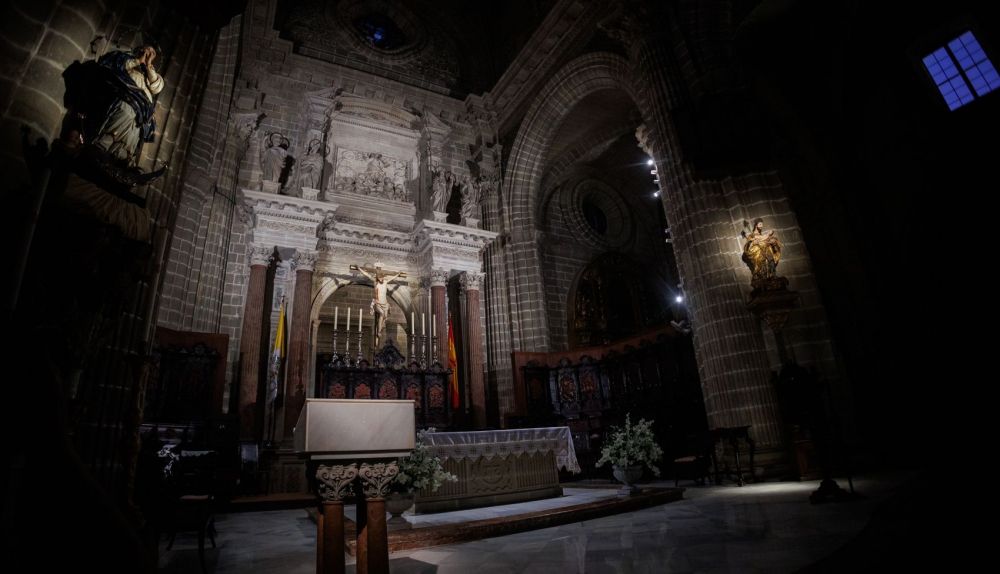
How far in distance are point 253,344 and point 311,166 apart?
4605 mm

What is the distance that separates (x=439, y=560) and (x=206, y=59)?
19.7 ft

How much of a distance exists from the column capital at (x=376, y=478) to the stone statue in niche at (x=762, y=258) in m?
6.66

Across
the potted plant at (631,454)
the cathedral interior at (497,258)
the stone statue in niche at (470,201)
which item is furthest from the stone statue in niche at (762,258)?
the stone statue in niche at (470,201)

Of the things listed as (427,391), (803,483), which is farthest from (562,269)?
(803,483)

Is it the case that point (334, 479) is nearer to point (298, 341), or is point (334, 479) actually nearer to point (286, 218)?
point (298, 341)

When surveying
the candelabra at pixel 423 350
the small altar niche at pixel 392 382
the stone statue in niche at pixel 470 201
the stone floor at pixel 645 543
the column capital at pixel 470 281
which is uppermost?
the stone statue in niche at pixel 470 201

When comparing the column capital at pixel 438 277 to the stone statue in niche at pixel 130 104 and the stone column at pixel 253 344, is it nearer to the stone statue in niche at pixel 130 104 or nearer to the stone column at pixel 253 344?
the stone column at pixel 253 344

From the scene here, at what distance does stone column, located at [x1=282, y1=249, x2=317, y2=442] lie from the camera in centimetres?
938

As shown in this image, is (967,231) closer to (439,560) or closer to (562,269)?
(562,269)

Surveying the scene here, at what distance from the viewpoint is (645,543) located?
10.8 feet

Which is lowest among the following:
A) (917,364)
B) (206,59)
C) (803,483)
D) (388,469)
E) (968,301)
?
(803,483)

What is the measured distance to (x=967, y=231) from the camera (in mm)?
9164

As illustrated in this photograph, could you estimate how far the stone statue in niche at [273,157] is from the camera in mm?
11008

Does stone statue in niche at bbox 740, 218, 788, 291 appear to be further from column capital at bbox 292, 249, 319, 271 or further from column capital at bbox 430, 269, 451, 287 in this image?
column capital at bbox 292, 249, 319, 271
